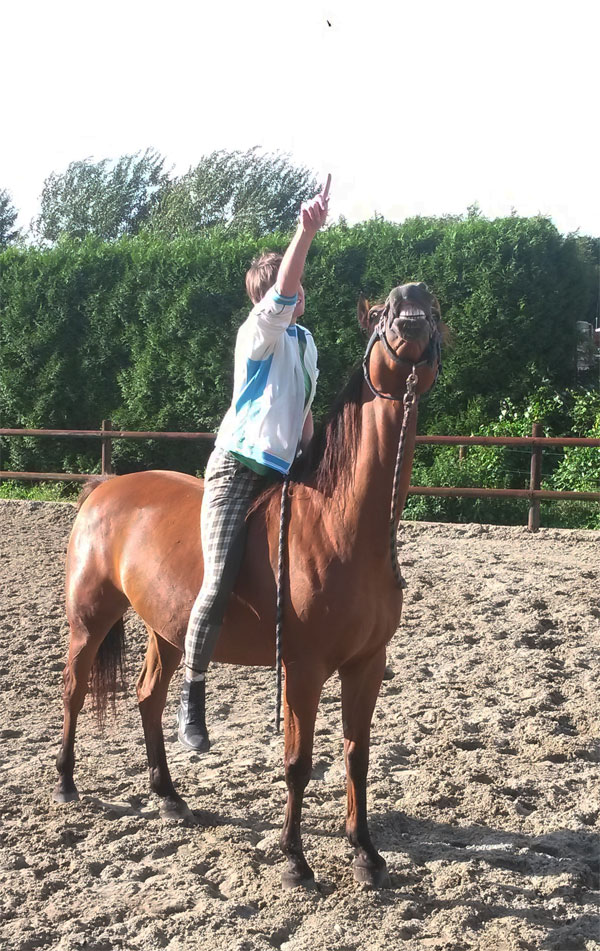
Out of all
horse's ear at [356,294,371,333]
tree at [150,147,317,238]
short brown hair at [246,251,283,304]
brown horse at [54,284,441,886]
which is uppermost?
tree at [150,147,317,238]

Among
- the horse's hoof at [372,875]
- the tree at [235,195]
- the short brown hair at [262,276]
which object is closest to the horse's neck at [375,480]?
the short brown hair at [262,276]

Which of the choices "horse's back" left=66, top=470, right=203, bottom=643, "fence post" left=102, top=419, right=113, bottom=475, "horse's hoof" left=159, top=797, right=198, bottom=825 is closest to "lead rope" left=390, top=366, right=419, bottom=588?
"horse's back" left=66, top=470, right=203, bottom=643

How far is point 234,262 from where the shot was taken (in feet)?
39.8

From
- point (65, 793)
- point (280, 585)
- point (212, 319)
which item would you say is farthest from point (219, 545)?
point (212, 319)

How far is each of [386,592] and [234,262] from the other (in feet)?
32.0

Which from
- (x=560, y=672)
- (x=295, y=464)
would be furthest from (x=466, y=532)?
(x=295, y=464)

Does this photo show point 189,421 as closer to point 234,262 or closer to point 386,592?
point 234,262

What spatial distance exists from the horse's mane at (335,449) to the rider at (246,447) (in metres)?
0.07

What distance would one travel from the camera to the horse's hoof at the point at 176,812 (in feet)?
12.2

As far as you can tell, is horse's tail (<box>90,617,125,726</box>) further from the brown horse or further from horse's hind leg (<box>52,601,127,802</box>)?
the brown horse

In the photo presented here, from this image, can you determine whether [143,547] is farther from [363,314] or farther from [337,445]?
[363,314]

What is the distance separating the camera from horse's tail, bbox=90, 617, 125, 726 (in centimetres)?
422

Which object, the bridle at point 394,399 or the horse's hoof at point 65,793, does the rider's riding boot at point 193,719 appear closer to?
the bridle at point 394,399

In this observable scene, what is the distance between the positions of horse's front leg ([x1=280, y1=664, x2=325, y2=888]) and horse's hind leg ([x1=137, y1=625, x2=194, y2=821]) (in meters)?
0.80
